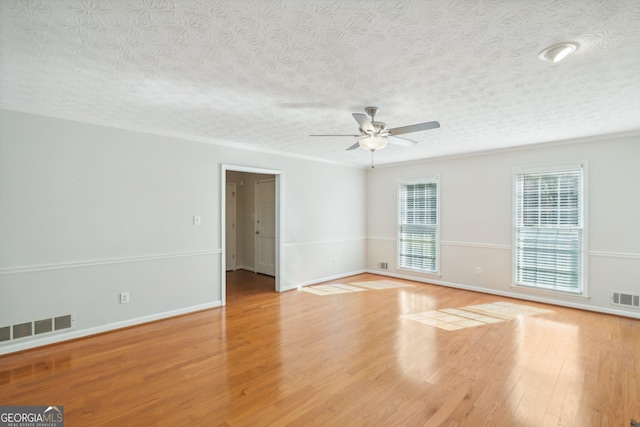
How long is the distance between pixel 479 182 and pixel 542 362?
10.4 ft

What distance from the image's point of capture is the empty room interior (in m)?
1.83

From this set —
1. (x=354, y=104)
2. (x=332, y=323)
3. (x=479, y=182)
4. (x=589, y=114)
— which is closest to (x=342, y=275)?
(x=332, y=323)

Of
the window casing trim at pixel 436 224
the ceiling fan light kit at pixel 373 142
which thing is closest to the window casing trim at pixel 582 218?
the window casing trim at pixel 436 224

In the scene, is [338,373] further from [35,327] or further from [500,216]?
[500,216]

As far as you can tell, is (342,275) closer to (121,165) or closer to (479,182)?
(479,182)

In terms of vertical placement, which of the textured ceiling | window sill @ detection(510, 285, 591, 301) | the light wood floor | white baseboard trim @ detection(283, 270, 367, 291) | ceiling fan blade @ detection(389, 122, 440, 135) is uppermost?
the textured ceiling

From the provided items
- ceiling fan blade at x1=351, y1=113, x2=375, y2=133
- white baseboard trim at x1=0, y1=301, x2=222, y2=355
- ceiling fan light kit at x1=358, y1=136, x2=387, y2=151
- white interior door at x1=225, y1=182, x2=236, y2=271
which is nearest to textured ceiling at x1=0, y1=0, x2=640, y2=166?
ceiling fan blade at x1=351, y1=113, x2=375, y2=133

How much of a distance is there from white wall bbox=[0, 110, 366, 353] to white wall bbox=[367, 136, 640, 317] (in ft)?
9.71

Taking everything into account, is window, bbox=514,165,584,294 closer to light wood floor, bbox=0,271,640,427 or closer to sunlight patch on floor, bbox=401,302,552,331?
sunlight patch on floor, bbox=401,302,552,331

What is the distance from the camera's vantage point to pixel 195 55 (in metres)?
2.01

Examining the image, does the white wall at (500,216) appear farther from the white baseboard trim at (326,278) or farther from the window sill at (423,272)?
the white baseboard trim at (326,278)

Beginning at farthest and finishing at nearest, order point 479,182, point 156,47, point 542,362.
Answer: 1. point 479,182
2. point 542,362
3. point 156,47
